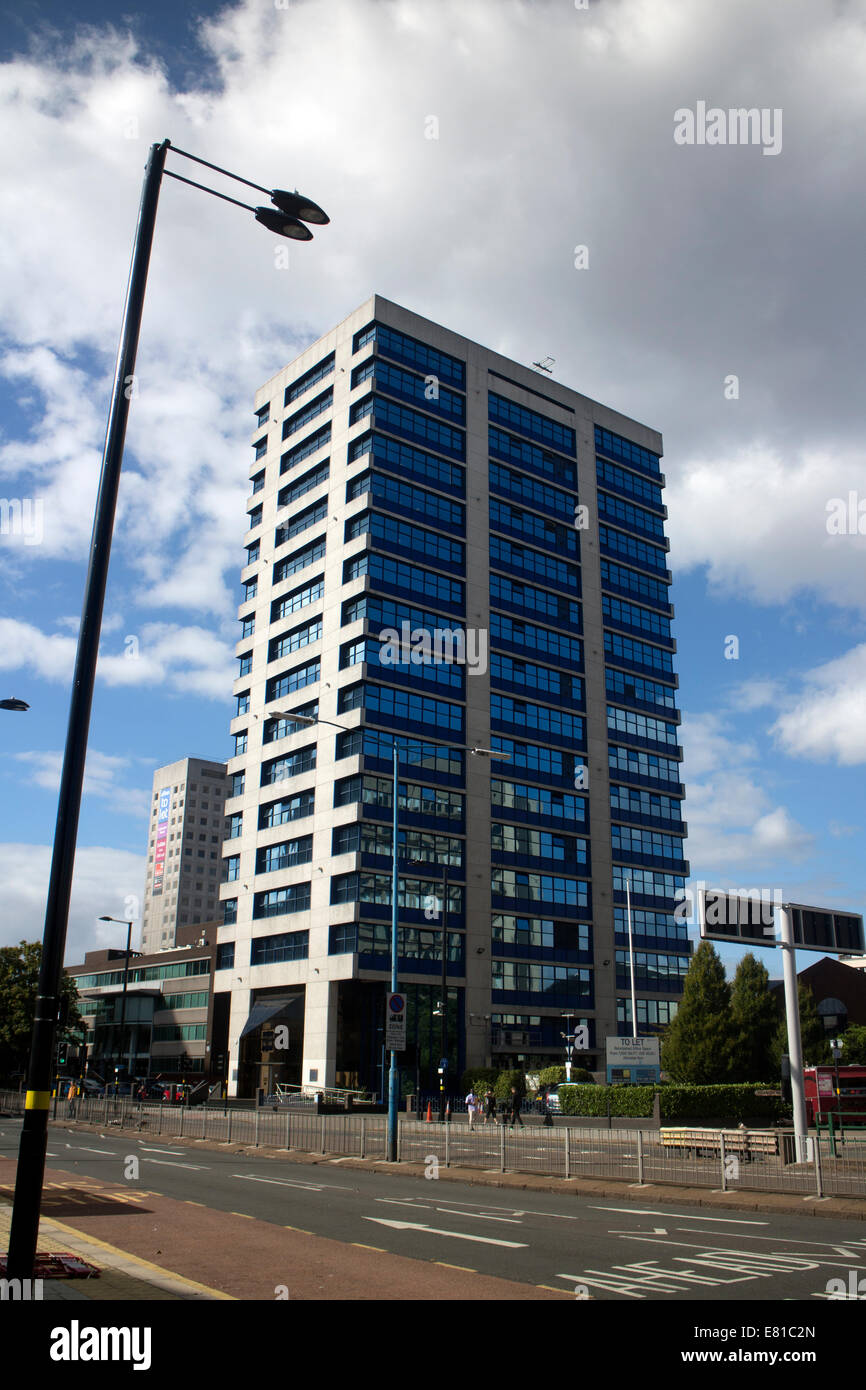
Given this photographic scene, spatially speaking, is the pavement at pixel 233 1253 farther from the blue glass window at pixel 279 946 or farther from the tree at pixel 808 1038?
the blue glass window at pixel 279 946

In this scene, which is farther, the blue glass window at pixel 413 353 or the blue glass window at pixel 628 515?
the blue glass window at pixel 628 515

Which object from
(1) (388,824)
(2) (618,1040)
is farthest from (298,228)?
(1) (388,824)

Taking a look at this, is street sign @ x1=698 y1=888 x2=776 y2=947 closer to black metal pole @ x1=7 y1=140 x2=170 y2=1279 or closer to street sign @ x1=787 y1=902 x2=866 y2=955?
street sign @ x1=787 y1=902 x2=866 y2=955

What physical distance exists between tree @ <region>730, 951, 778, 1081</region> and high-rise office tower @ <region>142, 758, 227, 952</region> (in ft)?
436

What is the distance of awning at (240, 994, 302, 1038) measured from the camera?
62.6 metres

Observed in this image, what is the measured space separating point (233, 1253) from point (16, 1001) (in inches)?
2394

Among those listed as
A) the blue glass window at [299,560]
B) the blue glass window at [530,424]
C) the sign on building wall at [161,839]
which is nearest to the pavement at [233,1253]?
the blue glass window at [299,560]

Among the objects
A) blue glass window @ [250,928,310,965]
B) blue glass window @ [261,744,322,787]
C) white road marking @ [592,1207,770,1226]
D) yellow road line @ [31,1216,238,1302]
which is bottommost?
white road marking @ [592,1207,770,1226]

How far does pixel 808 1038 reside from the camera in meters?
61.5

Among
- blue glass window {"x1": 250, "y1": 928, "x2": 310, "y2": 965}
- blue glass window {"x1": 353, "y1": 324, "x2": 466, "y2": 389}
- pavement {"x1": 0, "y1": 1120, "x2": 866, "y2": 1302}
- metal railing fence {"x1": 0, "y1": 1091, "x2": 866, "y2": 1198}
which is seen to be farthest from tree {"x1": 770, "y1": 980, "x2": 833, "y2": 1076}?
blue glass window {"x1": 353, "y1": 324, "x2": 466, "y2": 389}

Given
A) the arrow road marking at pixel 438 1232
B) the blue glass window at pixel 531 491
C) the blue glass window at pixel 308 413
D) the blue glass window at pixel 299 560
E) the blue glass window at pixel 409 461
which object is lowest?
the arrow road marking at pixel 438 1232

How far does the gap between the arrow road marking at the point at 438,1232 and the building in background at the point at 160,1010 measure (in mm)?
69409

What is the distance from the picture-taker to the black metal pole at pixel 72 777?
7.07 metres

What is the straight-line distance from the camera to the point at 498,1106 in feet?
153
